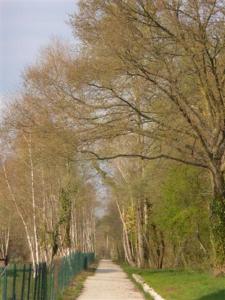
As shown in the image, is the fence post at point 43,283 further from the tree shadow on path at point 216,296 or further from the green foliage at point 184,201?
the green foliage at point 184,201

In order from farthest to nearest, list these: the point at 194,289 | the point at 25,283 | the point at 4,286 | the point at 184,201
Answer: the point at 184,201
the point at 194,289
the point at 25,283
the point at 4,286

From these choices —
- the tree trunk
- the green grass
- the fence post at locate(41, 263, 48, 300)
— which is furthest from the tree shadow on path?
the fence post at locate(41, 263, 48, 300)

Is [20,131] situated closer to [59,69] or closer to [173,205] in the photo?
[59,69]

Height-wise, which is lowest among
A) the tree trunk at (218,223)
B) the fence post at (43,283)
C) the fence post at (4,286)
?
the fence post at (4,286)

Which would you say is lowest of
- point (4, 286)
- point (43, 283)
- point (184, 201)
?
point (4, 286)

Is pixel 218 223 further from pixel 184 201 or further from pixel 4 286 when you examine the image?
pixel 4 286

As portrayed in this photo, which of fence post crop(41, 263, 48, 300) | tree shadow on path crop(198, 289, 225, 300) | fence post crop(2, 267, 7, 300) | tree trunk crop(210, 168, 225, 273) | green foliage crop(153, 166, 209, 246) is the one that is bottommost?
fence post crop(2, 267, 7, 300)

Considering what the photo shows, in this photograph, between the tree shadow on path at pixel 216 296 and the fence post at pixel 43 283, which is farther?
the tree shadow on path at pixel 216 296

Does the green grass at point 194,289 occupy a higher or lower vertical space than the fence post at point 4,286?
higher

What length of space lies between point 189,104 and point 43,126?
17.3 feet

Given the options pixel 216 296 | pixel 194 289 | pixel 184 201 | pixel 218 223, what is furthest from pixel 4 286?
pixel 184 201

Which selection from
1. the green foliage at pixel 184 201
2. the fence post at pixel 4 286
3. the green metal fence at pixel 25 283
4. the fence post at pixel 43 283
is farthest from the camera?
the green foliage at pixel 184 201

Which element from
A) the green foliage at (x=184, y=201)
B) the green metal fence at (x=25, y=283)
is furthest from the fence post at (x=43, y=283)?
the green foliage at (x=184, y=201)

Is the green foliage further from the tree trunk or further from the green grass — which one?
the green grass
